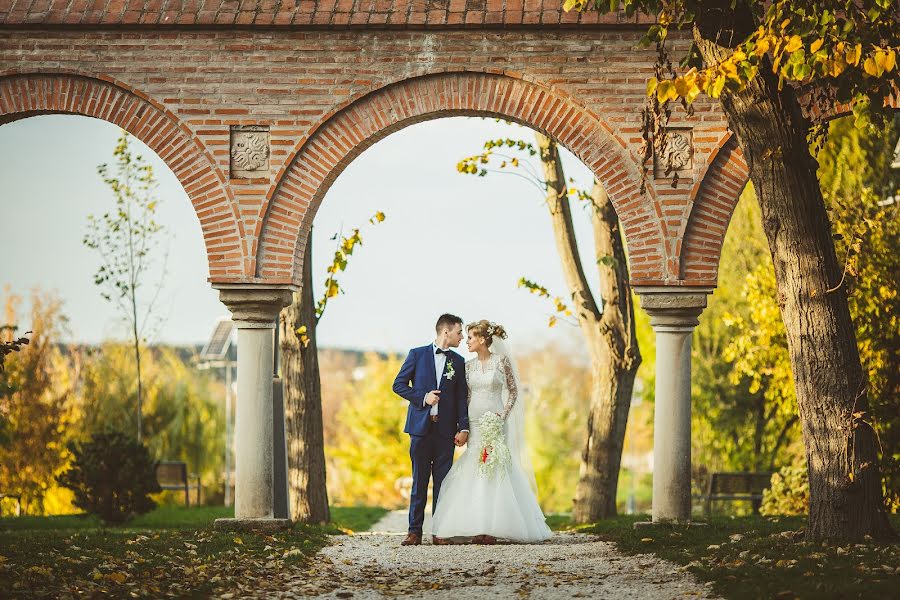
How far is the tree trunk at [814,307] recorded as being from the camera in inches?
320

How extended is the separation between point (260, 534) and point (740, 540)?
4172mm

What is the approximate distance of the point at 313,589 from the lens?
7.36m

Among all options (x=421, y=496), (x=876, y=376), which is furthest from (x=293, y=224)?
(x=876, y=376)

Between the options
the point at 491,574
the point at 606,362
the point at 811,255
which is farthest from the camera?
the point at 606,362

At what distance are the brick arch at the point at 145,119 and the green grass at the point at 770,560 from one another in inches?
188

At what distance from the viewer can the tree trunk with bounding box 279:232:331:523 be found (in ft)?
42.3

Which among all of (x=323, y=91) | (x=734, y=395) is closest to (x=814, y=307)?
(x=323, y=91)

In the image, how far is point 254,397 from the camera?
10664 mm

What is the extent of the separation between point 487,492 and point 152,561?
313 cm

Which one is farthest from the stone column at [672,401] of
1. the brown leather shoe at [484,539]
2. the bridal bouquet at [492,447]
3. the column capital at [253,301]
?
the column capital at [253,301]

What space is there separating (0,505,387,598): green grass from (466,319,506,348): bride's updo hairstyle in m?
2.34

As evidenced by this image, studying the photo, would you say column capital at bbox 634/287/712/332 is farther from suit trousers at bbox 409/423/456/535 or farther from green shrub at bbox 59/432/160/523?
green shrub at bbox 59/432/160/523

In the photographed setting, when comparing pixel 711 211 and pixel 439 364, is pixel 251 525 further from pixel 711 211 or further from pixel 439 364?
pixel 711 211

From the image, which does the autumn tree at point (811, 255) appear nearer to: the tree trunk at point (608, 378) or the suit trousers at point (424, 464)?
the suit trousers at point (424, 464)
